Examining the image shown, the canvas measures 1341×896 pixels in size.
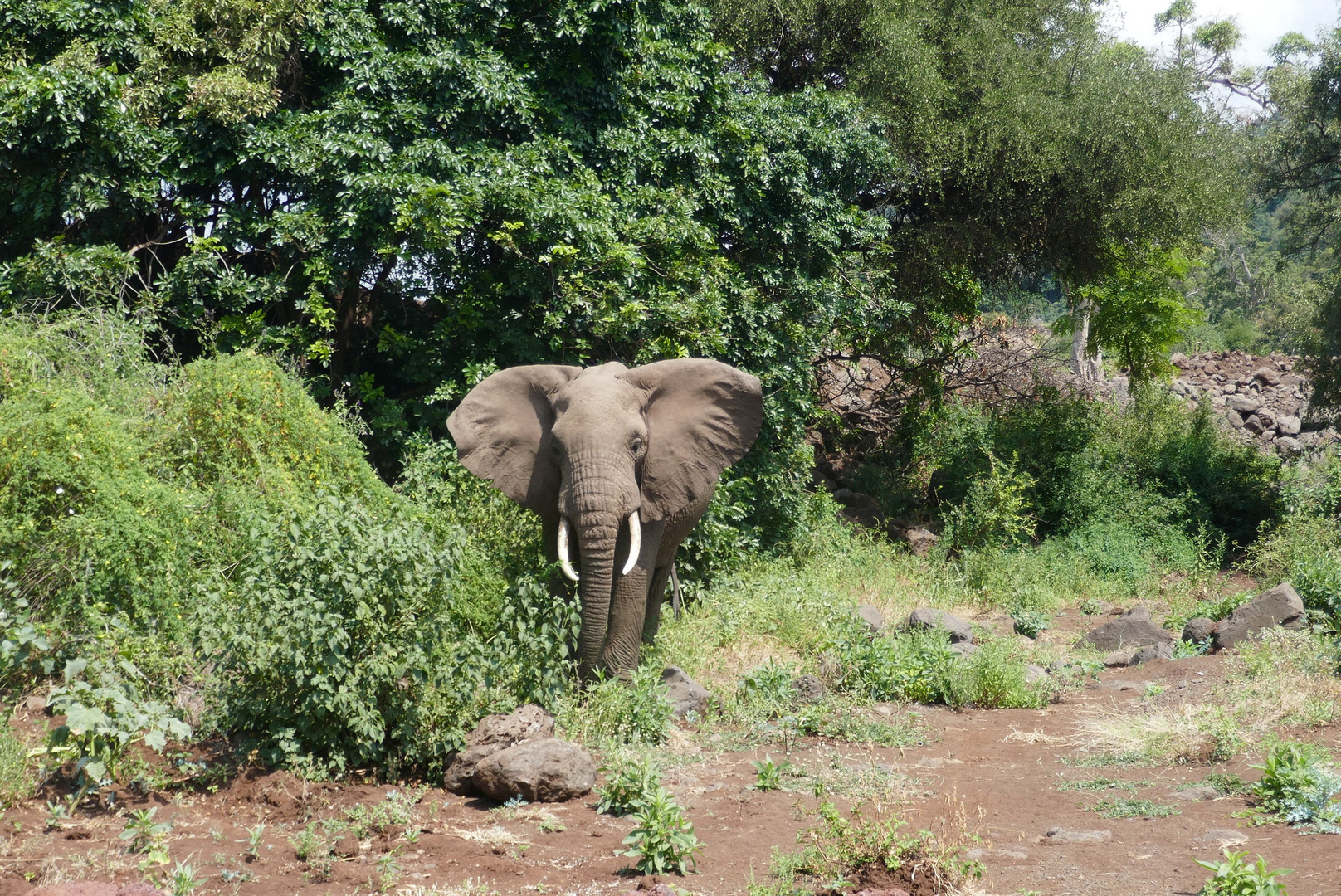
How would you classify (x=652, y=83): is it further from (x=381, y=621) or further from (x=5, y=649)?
(x=5, y=649)

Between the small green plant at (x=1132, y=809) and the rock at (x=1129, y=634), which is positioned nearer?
the small green plant at (x=1132, y=809)

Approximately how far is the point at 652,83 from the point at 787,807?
924 centimetres

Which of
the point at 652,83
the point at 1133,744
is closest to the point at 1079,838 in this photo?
the point at 1133,744

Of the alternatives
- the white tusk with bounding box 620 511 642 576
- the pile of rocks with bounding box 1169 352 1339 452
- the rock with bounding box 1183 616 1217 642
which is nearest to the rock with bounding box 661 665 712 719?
the white tusk with bounding box 620 511 642 576

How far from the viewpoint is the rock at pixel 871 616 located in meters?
10.3

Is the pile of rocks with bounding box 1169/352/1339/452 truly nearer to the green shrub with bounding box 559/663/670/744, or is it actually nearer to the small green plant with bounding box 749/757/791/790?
the green shrub with bounding box 559/663/670/744

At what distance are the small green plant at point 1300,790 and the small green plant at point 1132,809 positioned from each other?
19.7 inches

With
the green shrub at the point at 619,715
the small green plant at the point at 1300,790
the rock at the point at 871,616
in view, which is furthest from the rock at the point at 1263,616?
the green shrub at the point at 619,715

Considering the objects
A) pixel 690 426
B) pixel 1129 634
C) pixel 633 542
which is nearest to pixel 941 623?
pixel 1129 634

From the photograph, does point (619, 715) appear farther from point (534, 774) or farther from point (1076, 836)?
point (1076, 836)

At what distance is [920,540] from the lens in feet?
54.4

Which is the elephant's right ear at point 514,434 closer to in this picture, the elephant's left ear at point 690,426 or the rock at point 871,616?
the elephant's left ear at point 690,426

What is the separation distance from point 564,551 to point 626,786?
6.51 ft

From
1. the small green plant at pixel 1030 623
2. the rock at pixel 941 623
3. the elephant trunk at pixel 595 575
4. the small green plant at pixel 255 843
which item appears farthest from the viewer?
the small green plant at pixel 1030 623
